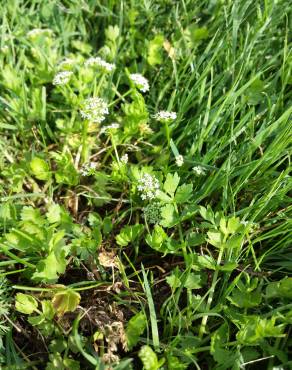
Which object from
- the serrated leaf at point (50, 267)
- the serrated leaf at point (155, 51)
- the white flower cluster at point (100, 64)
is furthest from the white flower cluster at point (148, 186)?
the serrated leaf at point (155, 51)

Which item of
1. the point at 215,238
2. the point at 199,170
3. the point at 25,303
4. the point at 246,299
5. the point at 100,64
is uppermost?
the point at 100,64

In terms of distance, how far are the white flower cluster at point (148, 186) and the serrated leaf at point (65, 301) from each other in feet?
1.50

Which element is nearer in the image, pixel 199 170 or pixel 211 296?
pixel 211 296

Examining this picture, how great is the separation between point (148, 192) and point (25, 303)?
0.62m

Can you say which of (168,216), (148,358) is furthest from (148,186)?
(148,358)

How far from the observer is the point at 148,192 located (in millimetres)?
1829

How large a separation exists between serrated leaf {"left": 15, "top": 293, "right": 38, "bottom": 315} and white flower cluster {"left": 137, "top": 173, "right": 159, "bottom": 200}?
1.87 feet

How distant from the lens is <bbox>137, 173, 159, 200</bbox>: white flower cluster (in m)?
1.83

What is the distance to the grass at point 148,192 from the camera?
5.36 ft

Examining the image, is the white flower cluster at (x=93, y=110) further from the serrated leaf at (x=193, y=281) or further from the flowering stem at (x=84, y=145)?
the serrated leaf at (x=193, y=281)

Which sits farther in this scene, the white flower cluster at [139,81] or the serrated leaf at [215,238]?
the white flower cluster at [139,81]

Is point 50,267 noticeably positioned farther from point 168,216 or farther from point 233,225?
point 233,225

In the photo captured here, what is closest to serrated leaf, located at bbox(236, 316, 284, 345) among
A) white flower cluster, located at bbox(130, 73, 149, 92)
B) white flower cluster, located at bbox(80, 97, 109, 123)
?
white flower cluster, located at bbox(80, 97, 109, 123)

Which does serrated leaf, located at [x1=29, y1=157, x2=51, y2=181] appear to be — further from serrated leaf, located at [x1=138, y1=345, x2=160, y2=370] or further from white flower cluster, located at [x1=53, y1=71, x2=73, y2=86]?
serrated leaf, located at [x1=138, y1=345, x2=160, y2=370]
